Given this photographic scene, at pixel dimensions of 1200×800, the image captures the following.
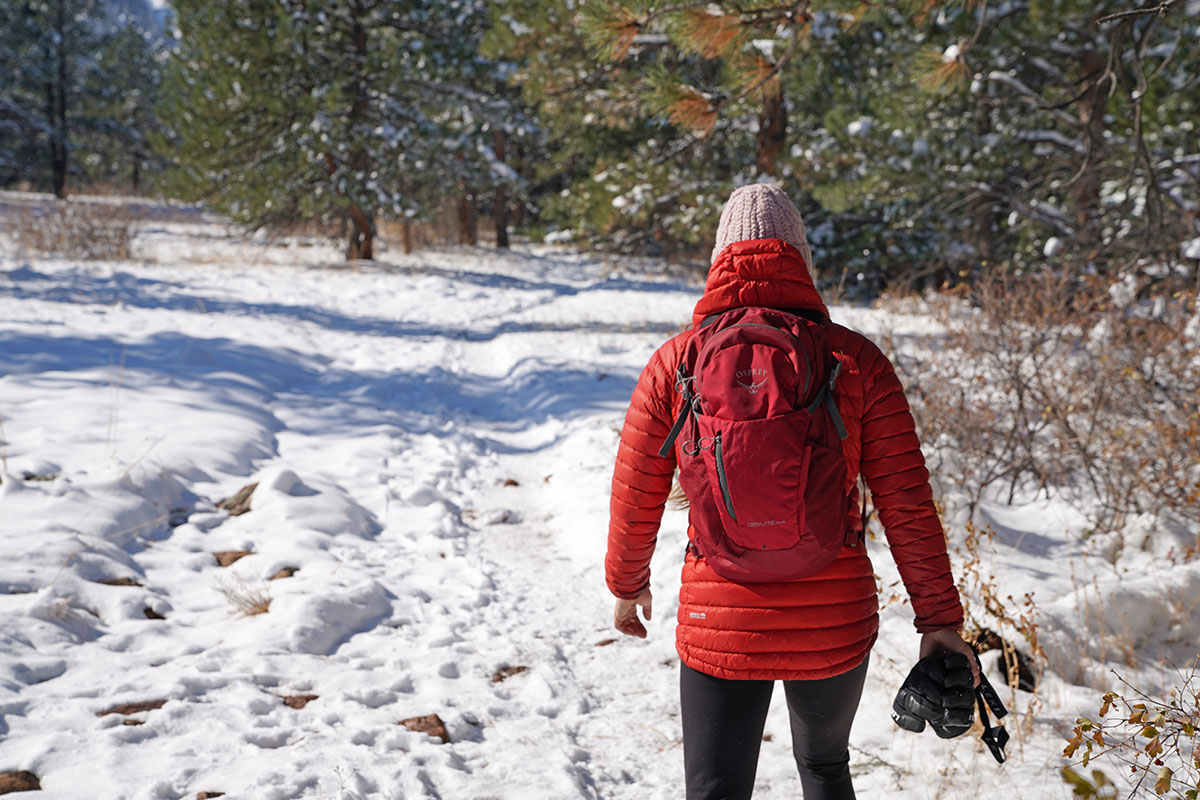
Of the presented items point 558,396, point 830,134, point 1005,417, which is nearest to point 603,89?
point 830,134

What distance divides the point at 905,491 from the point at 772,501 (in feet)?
1.19

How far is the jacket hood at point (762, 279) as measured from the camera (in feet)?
5.65

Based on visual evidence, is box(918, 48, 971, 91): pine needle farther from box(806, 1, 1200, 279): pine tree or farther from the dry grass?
the dry grass

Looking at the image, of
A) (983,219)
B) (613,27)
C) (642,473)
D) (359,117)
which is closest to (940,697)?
(642,473)

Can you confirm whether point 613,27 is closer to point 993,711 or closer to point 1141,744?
point 993,711

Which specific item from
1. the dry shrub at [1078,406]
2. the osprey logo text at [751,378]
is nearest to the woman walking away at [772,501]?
the osprey logo text at [751,378]

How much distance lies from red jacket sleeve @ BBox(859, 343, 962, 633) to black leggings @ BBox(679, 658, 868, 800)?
8.6 inches

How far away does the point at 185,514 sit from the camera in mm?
4297

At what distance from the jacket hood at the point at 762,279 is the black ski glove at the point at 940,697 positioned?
0.82 m

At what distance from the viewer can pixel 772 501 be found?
151 cm

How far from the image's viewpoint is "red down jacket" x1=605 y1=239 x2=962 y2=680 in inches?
64.3

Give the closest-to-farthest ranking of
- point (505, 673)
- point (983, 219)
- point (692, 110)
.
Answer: point (505, 673)
point (692, 110)
point (983, 219)

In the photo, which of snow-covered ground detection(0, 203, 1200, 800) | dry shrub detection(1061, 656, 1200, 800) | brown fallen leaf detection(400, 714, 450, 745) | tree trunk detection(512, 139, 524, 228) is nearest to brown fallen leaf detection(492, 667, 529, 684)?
snow-covered ground detection(0, 203, 1200, 800)

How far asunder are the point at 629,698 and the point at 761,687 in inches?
61.5
